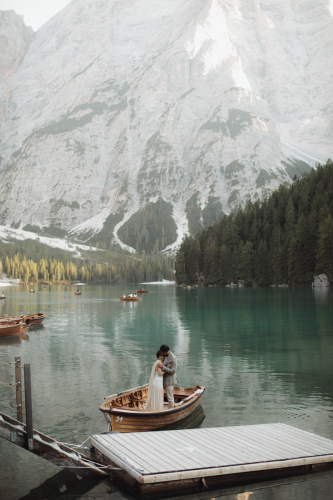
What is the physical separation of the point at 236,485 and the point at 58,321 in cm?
5515

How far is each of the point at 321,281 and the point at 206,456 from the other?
4934 inches

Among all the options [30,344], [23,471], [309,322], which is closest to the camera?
[23,471]

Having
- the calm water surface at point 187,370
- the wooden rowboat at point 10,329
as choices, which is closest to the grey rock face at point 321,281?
the calm water surface at point 187,370

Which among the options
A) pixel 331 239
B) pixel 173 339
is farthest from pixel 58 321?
pixel 331 239

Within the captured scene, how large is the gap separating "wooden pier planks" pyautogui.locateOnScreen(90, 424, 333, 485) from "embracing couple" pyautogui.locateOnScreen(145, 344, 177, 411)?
1893 millimetres

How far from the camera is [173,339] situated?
148ft

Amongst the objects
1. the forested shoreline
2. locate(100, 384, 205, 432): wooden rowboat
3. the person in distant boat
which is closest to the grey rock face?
the forested shoreline

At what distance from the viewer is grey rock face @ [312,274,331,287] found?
130m

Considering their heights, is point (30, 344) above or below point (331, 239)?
below

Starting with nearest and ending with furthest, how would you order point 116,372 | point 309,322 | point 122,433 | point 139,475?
1. point 139,475
2. point 122,433
3. point 116,372
4. point 309,322

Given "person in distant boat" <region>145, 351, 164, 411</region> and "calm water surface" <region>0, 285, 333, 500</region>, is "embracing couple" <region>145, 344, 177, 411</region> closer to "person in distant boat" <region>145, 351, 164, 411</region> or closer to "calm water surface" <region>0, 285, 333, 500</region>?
"person in distant boat" <region>145, 351, 164, 411</region>

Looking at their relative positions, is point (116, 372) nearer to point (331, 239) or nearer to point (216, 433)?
point (216, 433)

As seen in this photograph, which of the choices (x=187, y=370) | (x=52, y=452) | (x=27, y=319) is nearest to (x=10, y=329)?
(x=27, y=319)

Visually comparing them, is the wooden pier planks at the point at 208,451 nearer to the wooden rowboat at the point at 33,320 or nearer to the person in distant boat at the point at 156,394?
the person in distant boat at the point at 156,394
